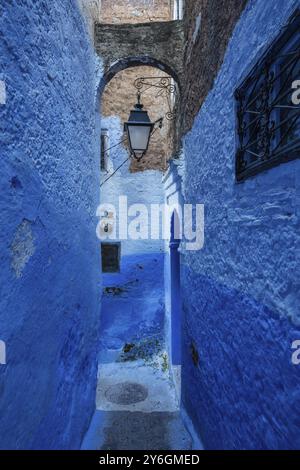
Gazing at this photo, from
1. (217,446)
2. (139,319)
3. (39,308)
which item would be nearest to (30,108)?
(39,308)

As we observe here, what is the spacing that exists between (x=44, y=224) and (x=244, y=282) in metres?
1.69

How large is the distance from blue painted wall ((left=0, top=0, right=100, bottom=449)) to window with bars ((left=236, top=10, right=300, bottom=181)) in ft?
5.33

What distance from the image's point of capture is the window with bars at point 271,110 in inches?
72.3

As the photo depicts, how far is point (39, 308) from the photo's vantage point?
2.57 m

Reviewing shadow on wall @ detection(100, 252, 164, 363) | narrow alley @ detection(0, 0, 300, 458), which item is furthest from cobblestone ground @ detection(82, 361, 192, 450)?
shadow on wall @ detection(100, 252, 164, 363)

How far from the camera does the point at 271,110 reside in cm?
208

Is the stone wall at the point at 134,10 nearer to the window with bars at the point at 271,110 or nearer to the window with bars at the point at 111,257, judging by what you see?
the window with bars at the point at 111,257

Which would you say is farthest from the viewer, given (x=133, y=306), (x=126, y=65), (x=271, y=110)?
(x=133, y=306)

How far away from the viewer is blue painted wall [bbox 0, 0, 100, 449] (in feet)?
6.79

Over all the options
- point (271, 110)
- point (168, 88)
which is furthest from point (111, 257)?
point (271, 110)

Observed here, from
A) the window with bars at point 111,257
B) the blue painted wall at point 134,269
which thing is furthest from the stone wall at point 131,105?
the window with bars at point 111,257

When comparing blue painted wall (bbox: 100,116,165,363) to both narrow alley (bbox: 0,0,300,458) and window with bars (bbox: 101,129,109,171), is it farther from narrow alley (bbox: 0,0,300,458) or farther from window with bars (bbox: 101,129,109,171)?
narrow alley (bbox: 0,0,300,458)

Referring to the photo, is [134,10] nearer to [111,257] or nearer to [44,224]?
[111,257]
